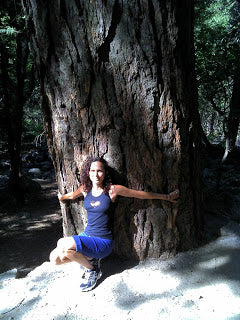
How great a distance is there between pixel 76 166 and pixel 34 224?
3.92 meters

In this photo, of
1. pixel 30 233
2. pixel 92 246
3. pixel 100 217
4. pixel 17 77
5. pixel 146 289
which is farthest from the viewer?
pixel 17 77

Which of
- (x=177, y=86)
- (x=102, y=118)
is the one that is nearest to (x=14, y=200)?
(x=102, y=118)

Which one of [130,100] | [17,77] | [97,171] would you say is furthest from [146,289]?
[17,77]

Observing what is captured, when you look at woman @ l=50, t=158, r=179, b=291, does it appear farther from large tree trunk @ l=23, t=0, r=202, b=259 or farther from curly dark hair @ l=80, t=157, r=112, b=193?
large tree trunk @ l=23, t=0, r=202, b=259

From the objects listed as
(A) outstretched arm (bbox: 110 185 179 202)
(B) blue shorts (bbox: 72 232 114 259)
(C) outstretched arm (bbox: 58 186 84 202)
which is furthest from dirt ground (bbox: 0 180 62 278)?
(A) outstretched arm (bbox: 110 185 179 202)

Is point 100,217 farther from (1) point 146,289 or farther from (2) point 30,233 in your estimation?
(2) point 30,233

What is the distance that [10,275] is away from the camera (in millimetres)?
2781

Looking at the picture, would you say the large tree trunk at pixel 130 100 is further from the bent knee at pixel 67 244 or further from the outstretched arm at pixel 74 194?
the bent knee at pixel 67 244

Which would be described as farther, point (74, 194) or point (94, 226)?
point (74, 194)

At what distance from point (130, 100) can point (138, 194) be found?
854 millimetres

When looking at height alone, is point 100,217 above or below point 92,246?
above

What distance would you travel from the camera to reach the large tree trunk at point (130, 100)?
7.13 ft

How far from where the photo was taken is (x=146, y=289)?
2.25 metres

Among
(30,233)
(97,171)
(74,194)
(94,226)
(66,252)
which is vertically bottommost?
(30,233)
